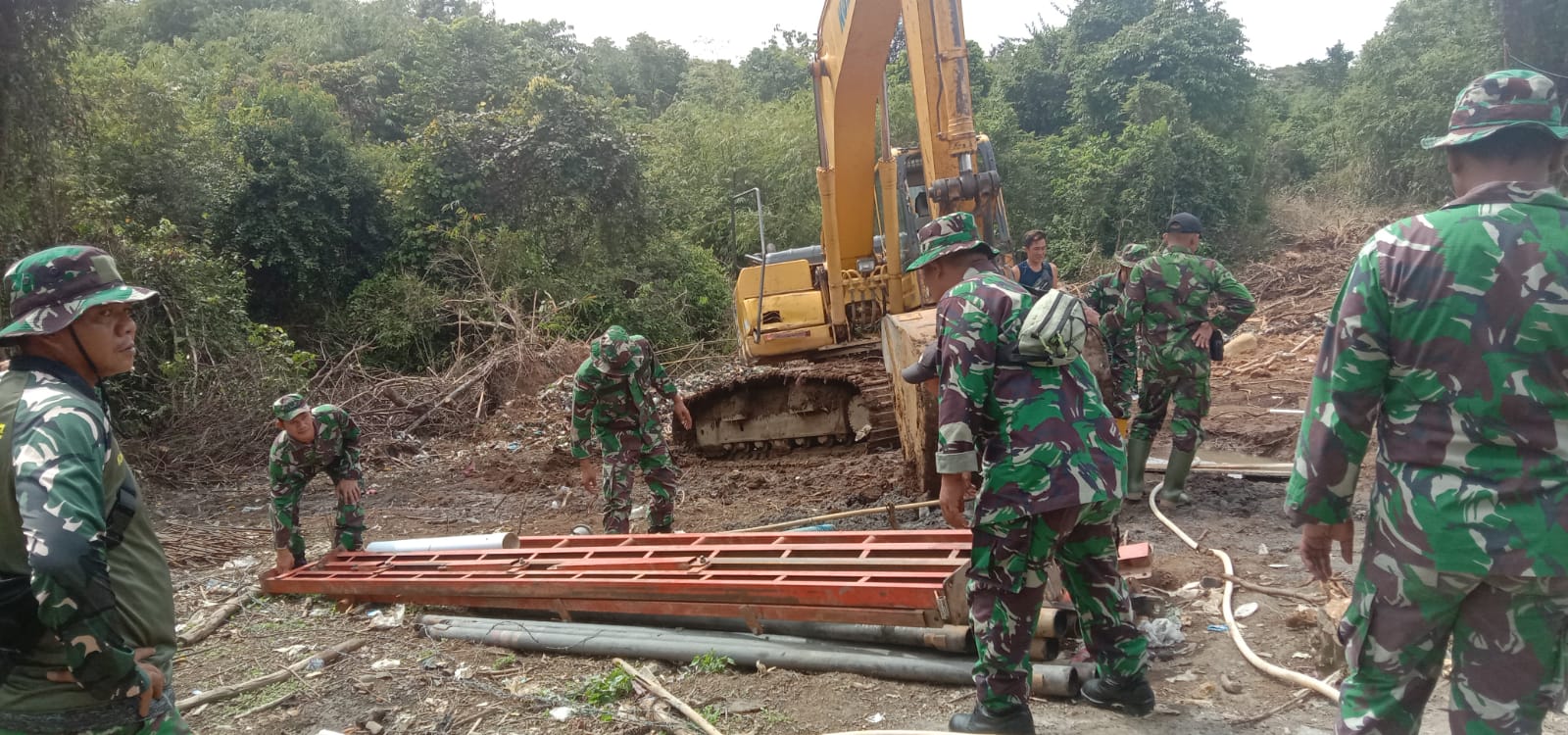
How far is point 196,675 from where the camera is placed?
5.02 m

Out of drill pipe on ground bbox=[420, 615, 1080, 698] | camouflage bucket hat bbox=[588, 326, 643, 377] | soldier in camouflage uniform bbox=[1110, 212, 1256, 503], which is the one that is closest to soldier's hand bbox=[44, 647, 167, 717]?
drill pipe on ground bbox=[420, 615, 1080, 698]

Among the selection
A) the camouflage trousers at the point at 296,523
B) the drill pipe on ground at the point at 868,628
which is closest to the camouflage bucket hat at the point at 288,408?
the camouflage trousers at the point at 296,523

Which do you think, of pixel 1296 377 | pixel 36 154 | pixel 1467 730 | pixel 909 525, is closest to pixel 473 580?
pixel 909 525

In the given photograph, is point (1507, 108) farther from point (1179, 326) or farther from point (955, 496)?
point (1179, 326)

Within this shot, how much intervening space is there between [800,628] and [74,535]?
306 cm

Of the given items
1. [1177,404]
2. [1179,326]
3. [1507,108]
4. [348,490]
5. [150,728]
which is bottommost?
[348,490]

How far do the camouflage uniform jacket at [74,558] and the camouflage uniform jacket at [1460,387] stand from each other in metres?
2.74

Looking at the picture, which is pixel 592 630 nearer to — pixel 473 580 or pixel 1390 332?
pixel 473 580

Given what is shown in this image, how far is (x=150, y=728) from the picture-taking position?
228 centimetres

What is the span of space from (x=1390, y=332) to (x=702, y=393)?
8.24 metres

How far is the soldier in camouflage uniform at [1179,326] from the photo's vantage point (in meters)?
5.97

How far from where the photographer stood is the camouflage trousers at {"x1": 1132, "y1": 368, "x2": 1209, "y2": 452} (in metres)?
5.99

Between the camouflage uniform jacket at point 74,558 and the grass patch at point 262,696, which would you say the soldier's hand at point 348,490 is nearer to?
the grass patch at point 262,696

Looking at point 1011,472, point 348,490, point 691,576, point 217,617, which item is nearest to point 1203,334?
point 1011,472
